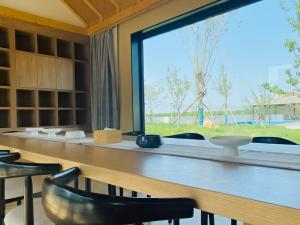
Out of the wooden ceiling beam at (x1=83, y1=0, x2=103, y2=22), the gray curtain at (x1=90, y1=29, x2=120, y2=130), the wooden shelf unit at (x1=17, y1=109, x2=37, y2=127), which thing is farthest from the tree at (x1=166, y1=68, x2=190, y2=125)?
the wooden shelf unit at (x1=17, y1=109, x2=37, y2=127)

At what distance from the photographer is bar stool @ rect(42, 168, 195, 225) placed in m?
0.57

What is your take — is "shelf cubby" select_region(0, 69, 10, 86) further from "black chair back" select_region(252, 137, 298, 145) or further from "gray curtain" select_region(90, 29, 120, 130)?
"black chair back" select_region(252, 137, 298, 145)

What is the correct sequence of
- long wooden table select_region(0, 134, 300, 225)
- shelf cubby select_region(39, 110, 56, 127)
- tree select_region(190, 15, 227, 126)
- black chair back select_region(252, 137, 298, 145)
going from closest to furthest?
1. long wooden table select_region(0, 134, 300, 225)
2. black chair back select_region(252, 137, 298, 145)
3. tree select_region(190, 15, 227, 126)
4. shelf cubby select_region(39, 110, 56, 127)

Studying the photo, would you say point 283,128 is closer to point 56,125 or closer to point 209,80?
point 209,80

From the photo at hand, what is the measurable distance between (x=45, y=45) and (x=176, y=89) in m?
2.45

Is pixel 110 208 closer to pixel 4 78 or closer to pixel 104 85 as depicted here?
pixel 104 85

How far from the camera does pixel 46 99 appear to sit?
458cm

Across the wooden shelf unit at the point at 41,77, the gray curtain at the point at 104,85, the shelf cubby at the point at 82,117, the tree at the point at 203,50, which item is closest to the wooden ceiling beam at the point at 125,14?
the gray curtain at the point at 104,85

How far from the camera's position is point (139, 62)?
13.8 ft

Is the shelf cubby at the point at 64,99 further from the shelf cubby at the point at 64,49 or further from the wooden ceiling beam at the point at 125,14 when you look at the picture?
the wooden ceiling beam at the point at 125,14

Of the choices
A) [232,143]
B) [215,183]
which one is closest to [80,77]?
[232,143]

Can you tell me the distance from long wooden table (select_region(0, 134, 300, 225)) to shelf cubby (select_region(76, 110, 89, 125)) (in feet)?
12.6

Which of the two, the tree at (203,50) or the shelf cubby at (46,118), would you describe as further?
the shelf cubby at (46,118)

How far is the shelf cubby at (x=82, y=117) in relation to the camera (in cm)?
481
